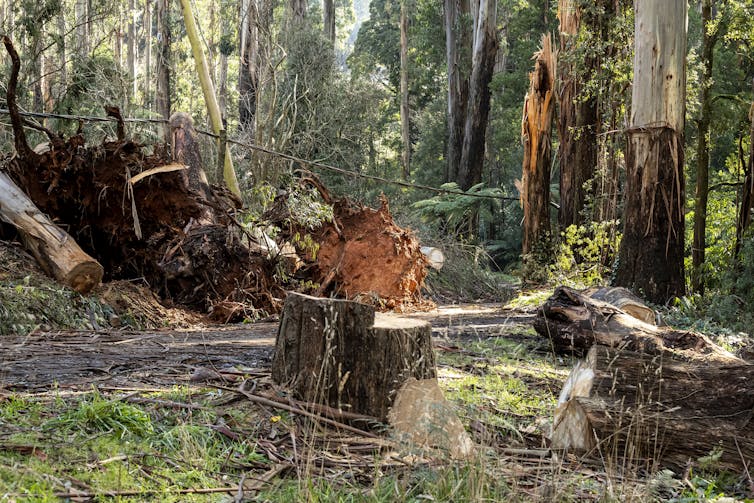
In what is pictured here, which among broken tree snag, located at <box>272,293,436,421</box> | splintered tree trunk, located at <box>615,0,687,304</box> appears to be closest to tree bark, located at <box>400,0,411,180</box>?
splintered tree trunk, located at <box>615,0,687,304</box>

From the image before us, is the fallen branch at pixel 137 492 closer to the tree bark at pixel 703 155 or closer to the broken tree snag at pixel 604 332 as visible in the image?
the broken tree snag at pixel 604 332

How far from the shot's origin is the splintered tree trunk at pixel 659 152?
8250mm

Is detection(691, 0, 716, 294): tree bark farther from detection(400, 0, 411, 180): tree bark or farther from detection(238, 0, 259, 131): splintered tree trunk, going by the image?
detection(400, 0, 411, 180): tree bark

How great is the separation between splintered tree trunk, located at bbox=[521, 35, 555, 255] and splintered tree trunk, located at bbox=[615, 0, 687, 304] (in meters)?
3.63

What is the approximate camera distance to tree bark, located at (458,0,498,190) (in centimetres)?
1834

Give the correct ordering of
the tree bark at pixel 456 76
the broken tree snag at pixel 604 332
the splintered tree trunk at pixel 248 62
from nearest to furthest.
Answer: the broken tree snag at pixel 604 332, the splintered tree trunk at pixel 248 62, the tree bark at pixel 456 76

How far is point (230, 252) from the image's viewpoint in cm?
793

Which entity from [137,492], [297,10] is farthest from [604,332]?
→ [297,10]

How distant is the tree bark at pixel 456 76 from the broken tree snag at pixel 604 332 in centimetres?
1434

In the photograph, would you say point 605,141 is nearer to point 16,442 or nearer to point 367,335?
point 367,335

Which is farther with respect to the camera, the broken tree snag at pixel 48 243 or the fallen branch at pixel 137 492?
the broken tree snag at pixel 48 243

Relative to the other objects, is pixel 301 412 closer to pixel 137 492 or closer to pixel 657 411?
pixel 137 492

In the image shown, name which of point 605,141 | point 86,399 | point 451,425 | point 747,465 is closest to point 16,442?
point 86,399

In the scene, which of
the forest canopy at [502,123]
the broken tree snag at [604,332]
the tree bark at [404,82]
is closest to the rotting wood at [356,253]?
the forest canopy at [502,123]
